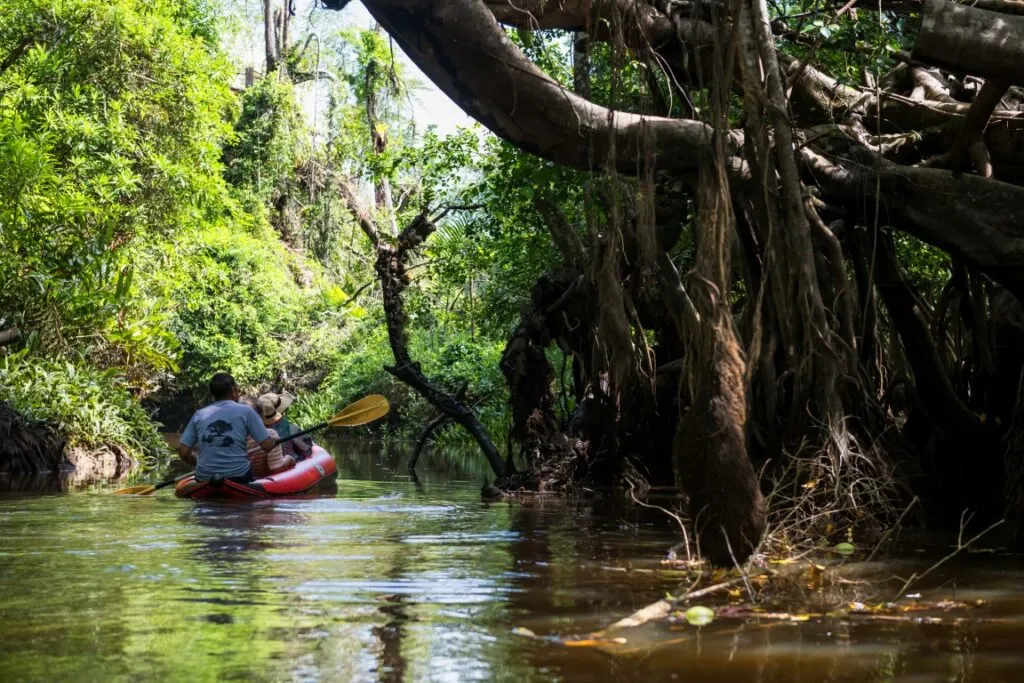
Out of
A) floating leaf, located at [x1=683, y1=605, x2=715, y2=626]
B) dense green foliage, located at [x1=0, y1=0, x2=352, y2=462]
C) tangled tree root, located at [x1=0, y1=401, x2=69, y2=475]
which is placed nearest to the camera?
floating leaf, located at [x1=683, y1=605, x2=715, y2=626]

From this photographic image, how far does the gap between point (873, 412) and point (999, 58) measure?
206cm

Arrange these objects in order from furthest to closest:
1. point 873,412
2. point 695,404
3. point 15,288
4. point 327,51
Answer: point 327,51 < point 15,288 < point 873,412 < point 695,404

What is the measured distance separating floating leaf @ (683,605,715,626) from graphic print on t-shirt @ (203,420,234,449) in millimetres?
6479

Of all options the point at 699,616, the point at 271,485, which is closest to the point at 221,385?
the point at 271,485

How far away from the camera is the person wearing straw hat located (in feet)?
38.2

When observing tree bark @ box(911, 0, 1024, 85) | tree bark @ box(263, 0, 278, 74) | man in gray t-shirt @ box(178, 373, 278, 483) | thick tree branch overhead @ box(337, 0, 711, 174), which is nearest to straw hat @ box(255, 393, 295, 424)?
man in gray t-shirt @ box(178, 373, 278, 483)

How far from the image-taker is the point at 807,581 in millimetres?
4867

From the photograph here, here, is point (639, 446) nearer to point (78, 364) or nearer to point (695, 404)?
point (695, 404)

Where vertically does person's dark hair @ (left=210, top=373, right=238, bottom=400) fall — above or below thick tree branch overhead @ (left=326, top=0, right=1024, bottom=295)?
below

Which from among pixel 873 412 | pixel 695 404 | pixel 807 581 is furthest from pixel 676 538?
pixel 695 404

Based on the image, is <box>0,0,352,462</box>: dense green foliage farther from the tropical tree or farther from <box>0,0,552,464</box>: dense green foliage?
the tropical tree

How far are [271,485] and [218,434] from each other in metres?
0.94

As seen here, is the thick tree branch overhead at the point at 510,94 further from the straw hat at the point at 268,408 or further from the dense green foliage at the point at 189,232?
the straw hat at the point at 268,408

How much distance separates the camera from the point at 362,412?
41.5ft
